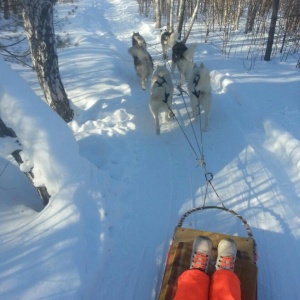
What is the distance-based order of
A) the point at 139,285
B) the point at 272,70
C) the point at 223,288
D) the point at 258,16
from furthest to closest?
the point at 258,16 < the point at 272,70 < the point at 139,285 < the point at 223,288

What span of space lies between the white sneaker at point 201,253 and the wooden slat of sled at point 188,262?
10 cm

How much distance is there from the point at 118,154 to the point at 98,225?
1432 millimetres

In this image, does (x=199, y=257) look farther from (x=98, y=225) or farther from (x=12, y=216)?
(x=12, y=216)

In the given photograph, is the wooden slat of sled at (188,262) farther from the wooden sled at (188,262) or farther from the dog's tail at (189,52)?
the dog's tail at (189,52)

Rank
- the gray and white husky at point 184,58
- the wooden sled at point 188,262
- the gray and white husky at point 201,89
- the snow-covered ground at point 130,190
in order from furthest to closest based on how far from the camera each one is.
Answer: the gray and white husky at point 184,58, the gray and white husky at point 201,89, the snow-covered ground at point 130,190, the wooden sled at point 188,262

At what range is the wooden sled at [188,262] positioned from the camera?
A: 2.04m

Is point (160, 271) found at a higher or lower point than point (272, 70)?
lower

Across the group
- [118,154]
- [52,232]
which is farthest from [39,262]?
[118,154]

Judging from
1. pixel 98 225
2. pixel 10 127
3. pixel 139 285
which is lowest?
pixel 139 285

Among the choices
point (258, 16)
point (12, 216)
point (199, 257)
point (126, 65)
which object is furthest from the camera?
point (258, 16)

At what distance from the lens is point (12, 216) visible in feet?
9.57

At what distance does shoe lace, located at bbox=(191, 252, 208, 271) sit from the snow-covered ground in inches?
18.1

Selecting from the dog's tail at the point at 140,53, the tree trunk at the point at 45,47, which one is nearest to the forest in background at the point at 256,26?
the dog's tail at the point at 140,53

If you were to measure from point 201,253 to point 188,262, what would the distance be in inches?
5.9
